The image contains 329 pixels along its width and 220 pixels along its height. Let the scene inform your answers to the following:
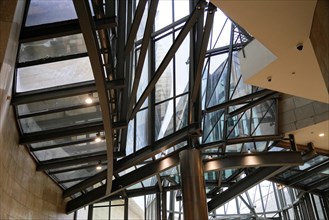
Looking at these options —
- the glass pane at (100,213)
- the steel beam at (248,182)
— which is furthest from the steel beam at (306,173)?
the glass pane at (100,213)

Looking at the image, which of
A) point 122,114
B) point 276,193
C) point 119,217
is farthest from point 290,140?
point 276,193

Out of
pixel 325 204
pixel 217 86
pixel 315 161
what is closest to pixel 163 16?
pixel 217 86

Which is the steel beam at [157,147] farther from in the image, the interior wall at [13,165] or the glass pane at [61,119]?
the interior wall at [13,165]

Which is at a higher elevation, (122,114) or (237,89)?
(237,89)

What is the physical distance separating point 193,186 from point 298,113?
18.3 ft

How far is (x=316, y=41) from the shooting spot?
5.32m

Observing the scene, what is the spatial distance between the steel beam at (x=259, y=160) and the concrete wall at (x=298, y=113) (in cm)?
110

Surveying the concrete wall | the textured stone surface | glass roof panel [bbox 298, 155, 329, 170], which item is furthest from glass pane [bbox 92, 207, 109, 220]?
the textured stone surface

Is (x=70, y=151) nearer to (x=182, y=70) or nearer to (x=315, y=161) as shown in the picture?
(x=182, y=70)

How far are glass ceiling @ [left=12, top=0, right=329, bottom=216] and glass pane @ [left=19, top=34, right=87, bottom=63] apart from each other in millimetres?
24

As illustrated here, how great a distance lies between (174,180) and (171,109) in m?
6.95

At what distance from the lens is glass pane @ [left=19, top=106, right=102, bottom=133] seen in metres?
10.7

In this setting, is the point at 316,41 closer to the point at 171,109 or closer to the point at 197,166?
the point at 197,166

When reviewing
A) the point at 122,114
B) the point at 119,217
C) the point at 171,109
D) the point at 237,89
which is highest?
the point at 237,89
